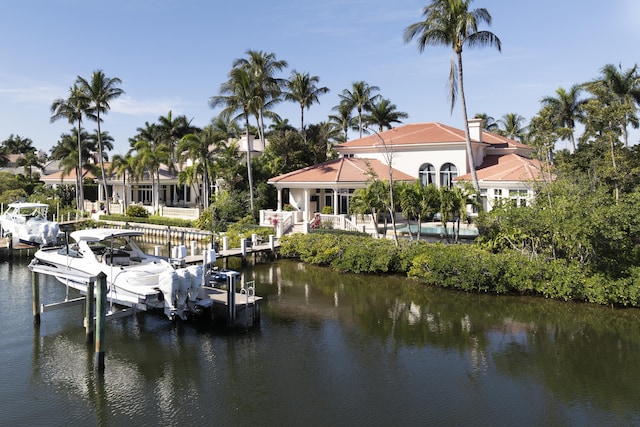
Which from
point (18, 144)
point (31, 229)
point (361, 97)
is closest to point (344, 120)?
point (361, 97)

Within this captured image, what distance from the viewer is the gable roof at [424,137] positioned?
36.8 m

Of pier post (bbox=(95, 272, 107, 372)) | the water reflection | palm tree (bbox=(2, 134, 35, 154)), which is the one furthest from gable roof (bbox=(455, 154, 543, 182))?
palm tree (bbox=(2, 134, 35, 154))

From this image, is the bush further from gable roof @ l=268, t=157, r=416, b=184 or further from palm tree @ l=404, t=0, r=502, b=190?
palm tree @ l=404, t=0, r=502, b=190

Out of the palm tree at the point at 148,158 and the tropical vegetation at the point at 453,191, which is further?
the palm tree at the point at 148,158

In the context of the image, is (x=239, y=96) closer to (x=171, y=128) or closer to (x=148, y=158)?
(x=148, y=158)

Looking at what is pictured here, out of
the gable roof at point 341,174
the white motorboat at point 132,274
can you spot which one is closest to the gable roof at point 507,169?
the gable roof at point 341,174

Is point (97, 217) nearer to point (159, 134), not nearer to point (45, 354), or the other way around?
point (159, 134)

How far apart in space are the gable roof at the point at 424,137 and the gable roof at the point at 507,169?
2216 millimetres

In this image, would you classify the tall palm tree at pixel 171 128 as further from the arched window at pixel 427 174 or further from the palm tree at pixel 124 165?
the arched window at pixel 427 174

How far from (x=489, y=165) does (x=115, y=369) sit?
30.7 metres

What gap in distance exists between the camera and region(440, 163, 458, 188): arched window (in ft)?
119

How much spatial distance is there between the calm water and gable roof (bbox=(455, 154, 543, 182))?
509 inches

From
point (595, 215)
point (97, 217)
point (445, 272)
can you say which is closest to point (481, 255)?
point (445, 272)

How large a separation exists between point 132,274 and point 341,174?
20.8m
